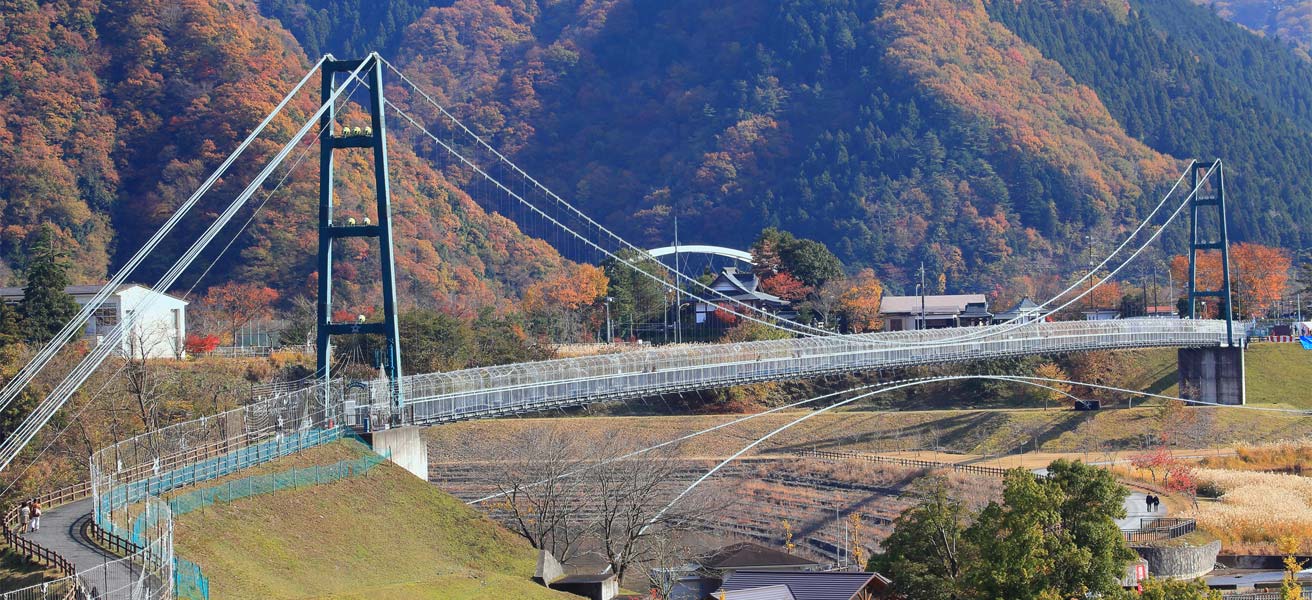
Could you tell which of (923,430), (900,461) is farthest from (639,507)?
(923,430)

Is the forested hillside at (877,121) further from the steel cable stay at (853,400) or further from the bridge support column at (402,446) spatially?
the bridge support column at (402,446)

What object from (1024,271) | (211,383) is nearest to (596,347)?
(211,383)

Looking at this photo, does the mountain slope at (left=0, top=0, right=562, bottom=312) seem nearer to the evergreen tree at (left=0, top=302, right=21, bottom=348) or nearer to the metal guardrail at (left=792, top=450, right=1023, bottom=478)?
the evergreen tree at (left=0, top=302, right=21, bottom=348)

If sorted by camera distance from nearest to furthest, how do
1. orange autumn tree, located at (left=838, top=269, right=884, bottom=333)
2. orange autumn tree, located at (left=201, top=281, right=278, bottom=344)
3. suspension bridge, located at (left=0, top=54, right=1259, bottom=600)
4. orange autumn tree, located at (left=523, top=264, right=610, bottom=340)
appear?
suspension bridge, located at (left=0, top=54, right=1259, bottom=600) → orange autumn tree, located at (left=201, top=281, right=278, bottom=344) → orange autumn tree, located at (left=523, top=264, right=610, bottom=340) → orange autumn tree, located at (left=838, top=269, right=884, bottom=333)

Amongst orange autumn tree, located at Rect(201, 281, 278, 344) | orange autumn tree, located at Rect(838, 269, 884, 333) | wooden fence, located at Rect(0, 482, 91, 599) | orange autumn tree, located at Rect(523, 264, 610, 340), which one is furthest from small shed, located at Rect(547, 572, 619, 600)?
orange autumn tree, located at Rect(838, 269, 884, 333)

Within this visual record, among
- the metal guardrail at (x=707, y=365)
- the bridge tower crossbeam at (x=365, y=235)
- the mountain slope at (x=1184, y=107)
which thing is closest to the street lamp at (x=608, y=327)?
the metal guardrail at (x=707, y=365)

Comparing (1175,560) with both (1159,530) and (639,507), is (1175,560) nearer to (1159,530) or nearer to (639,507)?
(1159,530)
